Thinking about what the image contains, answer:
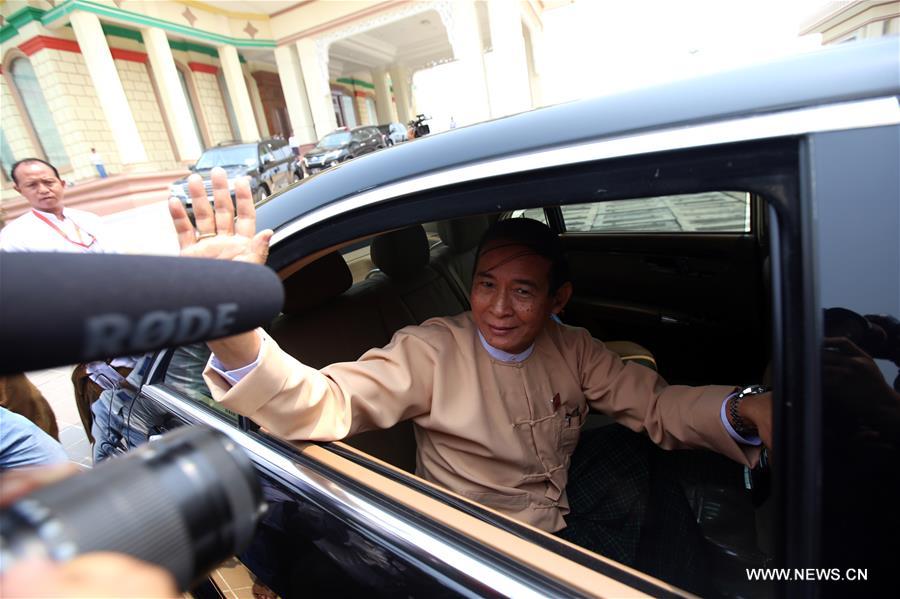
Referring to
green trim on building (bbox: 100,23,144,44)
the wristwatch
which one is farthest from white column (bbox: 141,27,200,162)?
the wristwatch

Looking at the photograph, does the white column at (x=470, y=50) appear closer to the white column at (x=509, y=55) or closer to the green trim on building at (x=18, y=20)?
the white column at (x=509, y=55)

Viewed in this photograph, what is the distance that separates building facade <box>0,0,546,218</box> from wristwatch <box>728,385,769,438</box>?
1524cm

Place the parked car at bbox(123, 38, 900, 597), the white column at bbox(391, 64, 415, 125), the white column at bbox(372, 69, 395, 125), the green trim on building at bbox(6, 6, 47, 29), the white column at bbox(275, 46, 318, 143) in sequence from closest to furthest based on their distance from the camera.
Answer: the parked car at bbox(123, 38, 900, 597)
the green trim on building at bbox(6, 6, 47, 29)
the white column at bbox(275, 46, 318, 143)
the white column at bbox(372, 69, 395, 125)
the white column at bbox(391, 64, 415, 125)

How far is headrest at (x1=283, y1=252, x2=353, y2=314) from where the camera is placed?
5.43ft

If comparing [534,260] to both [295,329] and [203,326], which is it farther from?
[203,326]

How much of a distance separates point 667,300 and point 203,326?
2.61 metres

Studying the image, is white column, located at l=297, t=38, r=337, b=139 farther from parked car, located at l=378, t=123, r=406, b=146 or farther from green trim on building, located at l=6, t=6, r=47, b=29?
green trim on building, located at l=6, t=6, r=47, b=29

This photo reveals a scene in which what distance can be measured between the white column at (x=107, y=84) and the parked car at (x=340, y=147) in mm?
4761

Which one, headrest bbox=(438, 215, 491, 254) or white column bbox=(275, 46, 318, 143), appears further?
white column bbox=(275, 46, 318, 143)

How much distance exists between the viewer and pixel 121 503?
386mm

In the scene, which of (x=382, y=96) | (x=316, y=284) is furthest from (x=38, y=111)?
(x=316, y=284)

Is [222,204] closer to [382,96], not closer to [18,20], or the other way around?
[18,20]

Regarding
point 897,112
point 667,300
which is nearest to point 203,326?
point 897,112

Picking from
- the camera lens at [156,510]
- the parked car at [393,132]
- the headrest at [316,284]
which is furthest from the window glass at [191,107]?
the camera lens at [156,510]
